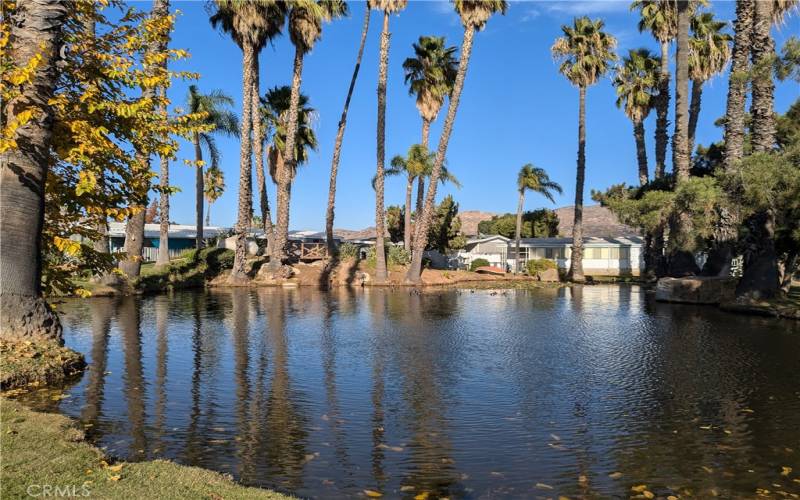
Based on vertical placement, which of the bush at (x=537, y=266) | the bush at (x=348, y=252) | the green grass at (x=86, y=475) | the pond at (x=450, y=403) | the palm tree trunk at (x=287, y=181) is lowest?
the pond at (x=450, y=403)

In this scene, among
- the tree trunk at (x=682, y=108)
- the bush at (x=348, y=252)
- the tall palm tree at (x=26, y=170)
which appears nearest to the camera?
the tall palm tree at (x=26, y=170)

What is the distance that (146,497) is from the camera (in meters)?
5.05

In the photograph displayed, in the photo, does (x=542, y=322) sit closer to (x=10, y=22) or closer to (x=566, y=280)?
(x=10, y=22)

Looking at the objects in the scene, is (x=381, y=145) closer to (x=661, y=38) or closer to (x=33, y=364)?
(x=661, y=38)

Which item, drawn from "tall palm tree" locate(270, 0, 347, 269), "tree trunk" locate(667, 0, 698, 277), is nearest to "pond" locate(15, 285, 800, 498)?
"tree trunk" locate(667, 0, 698, 277)

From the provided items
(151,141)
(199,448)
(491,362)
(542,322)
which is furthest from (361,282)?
(199,448)

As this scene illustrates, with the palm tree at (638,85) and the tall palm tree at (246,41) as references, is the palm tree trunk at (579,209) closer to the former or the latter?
the palm tree at (638,85)

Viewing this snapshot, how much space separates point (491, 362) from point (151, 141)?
28.9 feet

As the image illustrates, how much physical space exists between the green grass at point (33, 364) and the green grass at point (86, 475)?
11.1 feet

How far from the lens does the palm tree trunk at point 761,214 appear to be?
23.5 meters

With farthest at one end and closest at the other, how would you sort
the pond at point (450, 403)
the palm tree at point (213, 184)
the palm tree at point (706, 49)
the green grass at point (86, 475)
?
the palm tree at point (213, 184), the palm tree at point (706, 49), the pond at point (450, 403), the green grass at point (86, 475)

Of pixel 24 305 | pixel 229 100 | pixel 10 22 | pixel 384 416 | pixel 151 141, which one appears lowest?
pixel 384 416

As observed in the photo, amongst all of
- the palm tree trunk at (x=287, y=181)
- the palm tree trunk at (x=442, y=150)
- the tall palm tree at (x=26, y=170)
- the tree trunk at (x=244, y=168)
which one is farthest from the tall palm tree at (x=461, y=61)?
the tall palm tree at (x=26, y=170)

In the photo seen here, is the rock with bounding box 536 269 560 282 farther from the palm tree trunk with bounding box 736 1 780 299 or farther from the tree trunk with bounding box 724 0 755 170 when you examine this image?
the tree trunk with bounding box 724 0 755 170
